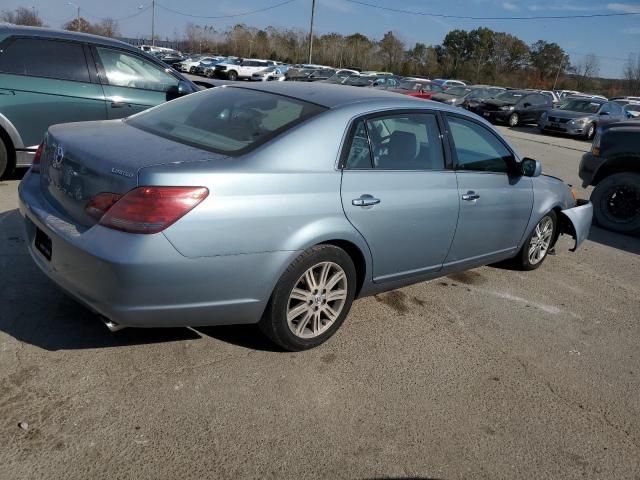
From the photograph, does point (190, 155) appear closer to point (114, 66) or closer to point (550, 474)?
point (550, 474)

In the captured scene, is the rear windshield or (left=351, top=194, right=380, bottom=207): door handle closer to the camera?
the rear windshield

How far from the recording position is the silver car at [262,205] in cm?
273

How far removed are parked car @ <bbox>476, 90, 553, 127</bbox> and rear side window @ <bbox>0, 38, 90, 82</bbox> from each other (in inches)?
791

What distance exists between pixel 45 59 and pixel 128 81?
2.90 feet

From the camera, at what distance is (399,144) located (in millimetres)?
3820

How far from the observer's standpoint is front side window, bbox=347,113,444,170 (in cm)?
353

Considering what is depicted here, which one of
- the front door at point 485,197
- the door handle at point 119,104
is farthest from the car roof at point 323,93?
the door handle at point 119,104

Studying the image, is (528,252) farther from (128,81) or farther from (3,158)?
(3,158)

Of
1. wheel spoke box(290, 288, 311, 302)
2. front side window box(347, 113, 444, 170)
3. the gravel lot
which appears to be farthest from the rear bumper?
front side window box(347, 113, 444, 170)

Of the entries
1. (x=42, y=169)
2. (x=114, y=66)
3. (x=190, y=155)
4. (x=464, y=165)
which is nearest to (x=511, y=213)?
(x=464, y=165)

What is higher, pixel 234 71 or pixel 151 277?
pixel 234 71

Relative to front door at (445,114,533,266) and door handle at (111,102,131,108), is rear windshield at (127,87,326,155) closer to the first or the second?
front door at (445,114,533,266)

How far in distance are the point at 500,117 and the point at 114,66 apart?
65.0 ft

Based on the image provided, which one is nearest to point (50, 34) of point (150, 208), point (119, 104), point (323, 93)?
point (119, 104)
